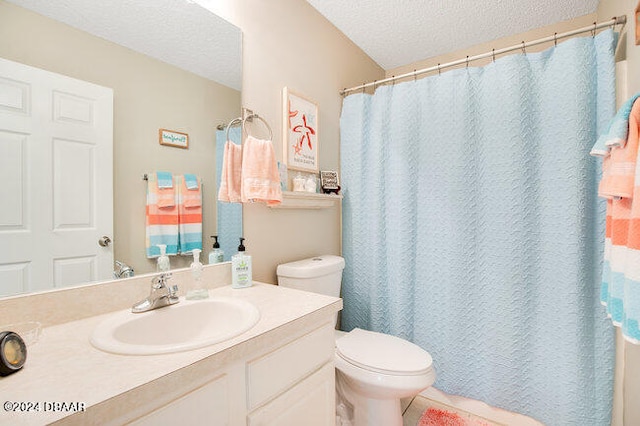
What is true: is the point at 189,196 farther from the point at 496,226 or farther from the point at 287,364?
the point at 496,226

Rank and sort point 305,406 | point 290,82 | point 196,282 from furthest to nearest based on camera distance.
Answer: point 290,82
point 196,282
point 305,406

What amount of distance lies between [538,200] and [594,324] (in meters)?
0.60

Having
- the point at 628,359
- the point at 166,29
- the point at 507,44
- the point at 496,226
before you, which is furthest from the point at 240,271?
the point at 507,44

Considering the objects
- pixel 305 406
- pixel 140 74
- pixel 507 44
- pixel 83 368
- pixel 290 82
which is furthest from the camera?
pixel 507 44

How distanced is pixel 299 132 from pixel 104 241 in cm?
107

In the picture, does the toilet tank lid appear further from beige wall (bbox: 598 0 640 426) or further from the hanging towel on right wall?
beige wall (bbox: 598 0 640 426)

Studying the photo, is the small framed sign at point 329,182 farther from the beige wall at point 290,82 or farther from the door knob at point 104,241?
the door knob at point 104,241

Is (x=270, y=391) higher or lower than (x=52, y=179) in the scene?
lower

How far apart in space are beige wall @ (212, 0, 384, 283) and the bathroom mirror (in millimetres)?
102

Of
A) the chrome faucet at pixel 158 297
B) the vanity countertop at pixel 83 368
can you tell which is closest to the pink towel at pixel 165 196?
the chrome faucet at pixel 158 297

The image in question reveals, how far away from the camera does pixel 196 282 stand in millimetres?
1126

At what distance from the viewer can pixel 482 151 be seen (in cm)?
153

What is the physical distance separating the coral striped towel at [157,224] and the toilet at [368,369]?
1.81 ft

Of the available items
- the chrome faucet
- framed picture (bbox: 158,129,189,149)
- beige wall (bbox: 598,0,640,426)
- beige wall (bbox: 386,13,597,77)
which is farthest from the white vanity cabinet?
beige wall (bbox: 386,13,597,77)
